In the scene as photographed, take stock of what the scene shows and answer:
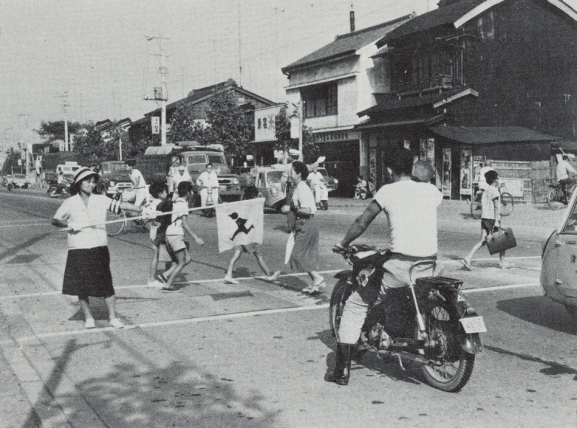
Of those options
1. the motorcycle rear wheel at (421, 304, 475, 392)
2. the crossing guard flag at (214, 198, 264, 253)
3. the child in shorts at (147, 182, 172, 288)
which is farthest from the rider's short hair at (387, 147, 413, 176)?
the child in shorts at (147, 182, 172, 288)

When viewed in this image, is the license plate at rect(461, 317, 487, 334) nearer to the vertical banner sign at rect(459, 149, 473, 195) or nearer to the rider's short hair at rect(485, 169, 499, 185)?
the rider's short hair at rect(485, 169, 499, 185)

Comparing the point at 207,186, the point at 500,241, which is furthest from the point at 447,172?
the point at 500,241

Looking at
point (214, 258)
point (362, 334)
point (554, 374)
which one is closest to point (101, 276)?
point (362, 334)

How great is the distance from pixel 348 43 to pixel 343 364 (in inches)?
1596

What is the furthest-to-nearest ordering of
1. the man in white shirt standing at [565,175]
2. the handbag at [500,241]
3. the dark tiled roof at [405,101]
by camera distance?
the dark tiled roof at [405,101] → the man in white shirt standing at [565,175] → the handbag at [500,241]

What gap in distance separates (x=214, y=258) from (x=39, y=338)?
6.58 meters

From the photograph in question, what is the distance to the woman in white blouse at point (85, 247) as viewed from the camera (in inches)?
297

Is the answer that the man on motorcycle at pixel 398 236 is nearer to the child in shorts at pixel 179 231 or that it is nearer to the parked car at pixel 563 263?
the parked car at pixel 563 263

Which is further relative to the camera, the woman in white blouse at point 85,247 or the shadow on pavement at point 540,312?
the shadow on pavement at point 540,312

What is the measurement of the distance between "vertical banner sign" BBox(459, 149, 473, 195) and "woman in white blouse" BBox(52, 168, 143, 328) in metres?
26.2

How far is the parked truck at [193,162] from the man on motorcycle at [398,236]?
69.2 feet

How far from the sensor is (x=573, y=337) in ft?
23.4

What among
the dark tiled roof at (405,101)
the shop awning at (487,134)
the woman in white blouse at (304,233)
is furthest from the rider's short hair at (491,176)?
the dark tiled roof at (405,101)

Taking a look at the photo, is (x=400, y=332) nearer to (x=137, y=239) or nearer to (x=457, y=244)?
(x=457, y=244)
